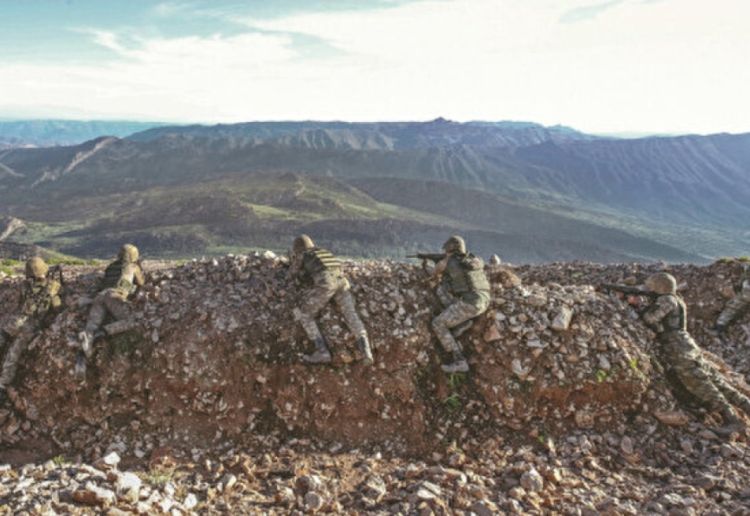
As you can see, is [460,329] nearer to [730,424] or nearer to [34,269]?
[730,424]

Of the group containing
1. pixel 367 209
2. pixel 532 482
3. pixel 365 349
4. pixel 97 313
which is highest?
pixel 97 313

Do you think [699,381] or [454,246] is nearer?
[699,381]

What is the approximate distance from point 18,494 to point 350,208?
105m

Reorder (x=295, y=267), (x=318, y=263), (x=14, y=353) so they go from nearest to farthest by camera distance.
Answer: (x=14, y=353)
(x=318, y=263)
(x=295, y=267)

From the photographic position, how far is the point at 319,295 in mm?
10008

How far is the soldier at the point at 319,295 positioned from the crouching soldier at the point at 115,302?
3379 mm

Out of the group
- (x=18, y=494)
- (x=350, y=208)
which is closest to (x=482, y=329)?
(x=18, y=494)

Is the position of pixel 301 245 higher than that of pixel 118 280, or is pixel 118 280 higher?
pixel 301 245

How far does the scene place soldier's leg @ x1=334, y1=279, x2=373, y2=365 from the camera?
956 centimetres

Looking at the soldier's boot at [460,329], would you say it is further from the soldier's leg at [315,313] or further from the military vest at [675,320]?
the military vest at [675,320]

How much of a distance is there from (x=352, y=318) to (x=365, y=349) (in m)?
0.73

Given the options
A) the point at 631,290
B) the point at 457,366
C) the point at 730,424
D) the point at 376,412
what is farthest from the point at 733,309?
the point at 376,412

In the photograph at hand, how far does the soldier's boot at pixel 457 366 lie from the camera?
32.1 ft

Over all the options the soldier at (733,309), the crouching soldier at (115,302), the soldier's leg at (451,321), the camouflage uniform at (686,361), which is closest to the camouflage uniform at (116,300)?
the crouching soldier at (115,302)
